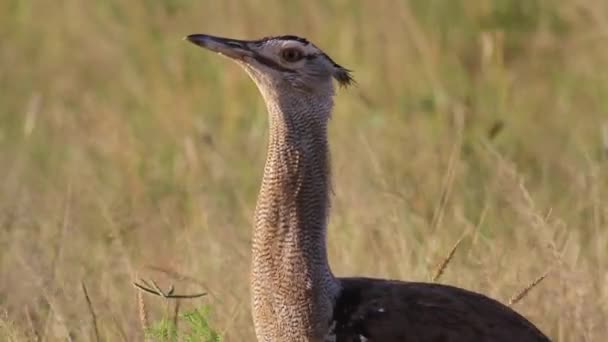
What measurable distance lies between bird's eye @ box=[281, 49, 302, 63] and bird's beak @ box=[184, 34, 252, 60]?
0.32 ft

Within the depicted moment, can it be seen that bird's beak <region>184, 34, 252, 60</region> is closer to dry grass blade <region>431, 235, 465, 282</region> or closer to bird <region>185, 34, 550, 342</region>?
bird <region>185, 34, 550, 342</region>

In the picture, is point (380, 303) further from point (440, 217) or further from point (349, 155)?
point (349, 155)

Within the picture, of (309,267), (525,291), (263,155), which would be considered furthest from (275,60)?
(263,155)

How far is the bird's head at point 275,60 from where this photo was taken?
4348 millimetres

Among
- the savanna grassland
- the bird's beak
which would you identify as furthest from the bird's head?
the savanna grassland

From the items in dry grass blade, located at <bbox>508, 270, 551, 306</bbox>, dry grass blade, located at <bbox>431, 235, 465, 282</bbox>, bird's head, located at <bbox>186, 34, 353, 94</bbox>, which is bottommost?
dry grass blade, located at <bbox>508, 270, 551, 306</bbox>

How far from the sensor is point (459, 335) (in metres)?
4.18

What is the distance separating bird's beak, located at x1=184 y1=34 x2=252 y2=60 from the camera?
4.33 meters

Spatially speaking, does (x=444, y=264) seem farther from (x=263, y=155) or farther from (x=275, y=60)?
(x=263, y=155)

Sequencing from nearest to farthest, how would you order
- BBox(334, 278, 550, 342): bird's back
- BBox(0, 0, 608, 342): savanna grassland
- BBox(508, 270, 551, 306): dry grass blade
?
BBox(334, 278, 550, 342): bird's back → BBox(508, 270, 551, 306): dry grass blade → BBox(0, 0, 608, 342): savanna grassland

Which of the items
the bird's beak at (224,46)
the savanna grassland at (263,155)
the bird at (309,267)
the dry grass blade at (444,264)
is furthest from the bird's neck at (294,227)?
the savanna grassland at (263,155)

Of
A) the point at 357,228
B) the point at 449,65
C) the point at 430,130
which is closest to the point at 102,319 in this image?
the point at 357,228

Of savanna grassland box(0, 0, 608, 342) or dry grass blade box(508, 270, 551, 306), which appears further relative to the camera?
savanna grassland box(0, 0, 608, 342)

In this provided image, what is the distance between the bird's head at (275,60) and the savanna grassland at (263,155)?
75 centimetres
